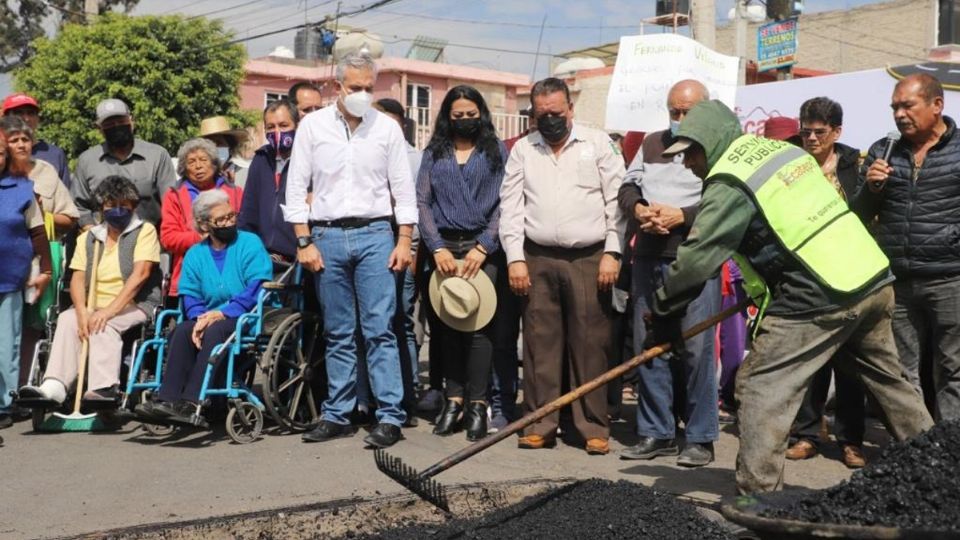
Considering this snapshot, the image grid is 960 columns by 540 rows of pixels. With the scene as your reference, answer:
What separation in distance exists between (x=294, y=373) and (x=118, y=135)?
8.23ft

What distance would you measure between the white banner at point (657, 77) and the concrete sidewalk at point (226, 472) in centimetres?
284

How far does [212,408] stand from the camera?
7.54 m

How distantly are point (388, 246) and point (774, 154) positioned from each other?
2892mm

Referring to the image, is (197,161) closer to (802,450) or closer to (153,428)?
(153,428)

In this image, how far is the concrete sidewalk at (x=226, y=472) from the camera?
17.9 ft

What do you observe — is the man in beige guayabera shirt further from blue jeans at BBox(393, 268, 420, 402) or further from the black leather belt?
blue jeans at BBox(393, 268, 420, 402)

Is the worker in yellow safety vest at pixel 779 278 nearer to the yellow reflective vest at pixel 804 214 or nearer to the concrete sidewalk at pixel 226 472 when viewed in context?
the yellow reflective vest at pixel 804 214

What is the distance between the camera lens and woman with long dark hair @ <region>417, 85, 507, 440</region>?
23.5ft

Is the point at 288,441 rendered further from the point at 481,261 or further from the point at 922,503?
the point at 922,503

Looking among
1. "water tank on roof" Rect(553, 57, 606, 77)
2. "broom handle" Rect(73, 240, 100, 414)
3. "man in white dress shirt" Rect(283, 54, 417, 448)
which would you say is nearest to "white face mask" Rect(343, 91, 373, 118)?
"man in white dress shirt" Rect(283, 54, 417, 448)

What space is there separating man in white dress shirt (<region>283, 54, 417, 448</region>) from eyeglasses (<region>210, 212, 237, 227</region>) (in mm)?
572

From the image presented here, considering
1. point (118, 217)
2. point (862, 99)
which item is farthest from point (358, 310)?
point (862, 99)

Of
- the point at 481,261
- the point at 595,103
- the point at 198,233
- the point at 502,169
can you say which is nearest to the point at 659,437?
the point at 481,261

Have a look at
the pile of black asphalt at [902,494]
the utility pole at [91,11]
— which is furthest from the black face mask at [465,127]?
the utility pole at [91,11]
